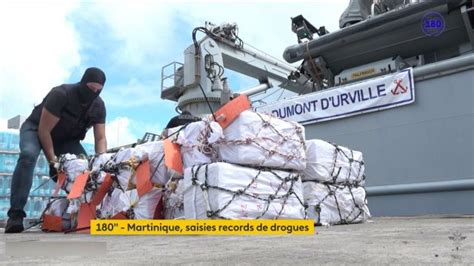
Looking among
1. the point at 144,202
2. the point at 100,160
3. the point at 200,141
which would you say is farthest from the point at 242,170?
the point at 100,160

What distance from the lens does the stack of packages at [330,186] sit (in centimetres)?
338

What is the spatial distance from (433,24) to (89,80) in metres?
5.34

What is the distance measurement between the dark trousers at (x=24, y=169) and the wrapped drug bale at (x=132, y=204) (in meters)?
0.54

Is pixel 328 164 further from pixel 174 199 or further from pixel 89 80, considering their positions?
pixel 89 80

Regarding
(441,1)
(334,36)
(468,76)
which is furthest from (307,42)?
(468,76)

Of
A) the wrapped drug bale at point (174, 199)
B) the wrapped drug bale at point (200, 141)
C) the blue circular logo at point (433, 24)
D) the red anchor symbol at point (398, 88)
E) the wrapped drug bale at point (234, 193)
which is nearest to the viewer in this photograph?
the wrapped drug bale at point (234, 193)

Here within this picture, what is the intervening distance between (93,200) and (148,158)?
1.84ft

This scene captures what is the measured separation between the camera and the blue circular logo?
260 inches

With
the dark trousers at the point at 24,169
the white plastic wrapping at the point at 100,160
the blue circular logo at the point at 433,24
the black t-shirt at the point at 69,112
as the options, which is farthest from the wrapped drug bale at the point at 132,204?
the blue circular logo at the point at 433,24

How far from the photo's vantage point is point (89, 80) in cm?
343

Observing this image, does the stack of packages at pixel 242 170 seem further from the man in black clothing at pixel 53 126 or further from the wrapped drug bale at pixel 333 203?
the man in black clothing at pixel 53 126

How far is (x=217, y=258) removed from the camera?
140 cm

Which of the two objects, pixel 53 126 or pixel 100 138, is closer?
pixel 53 126

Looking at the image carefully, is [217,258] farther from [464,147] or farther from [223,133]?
[464,147]
